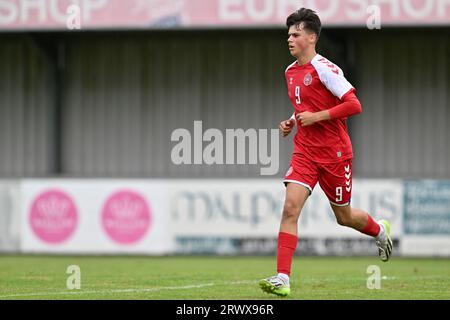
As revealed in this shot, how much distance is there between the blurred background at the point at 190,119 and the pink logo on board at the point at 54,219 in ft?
0.08

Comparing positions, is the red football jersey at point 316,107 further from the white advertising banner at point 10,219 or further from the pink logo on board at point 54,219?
the white advertising banner at point 10,219

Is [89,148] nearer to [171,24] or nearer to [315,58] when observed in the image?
[171,24]

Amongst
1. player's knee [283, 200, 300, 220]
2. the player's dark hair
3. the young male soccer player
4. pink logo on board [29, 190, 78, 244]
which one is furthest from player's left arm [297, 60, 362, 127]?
pink logo on board [29, 190, 78, 244]

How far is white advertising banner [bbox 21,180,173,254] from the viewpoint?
18.2m

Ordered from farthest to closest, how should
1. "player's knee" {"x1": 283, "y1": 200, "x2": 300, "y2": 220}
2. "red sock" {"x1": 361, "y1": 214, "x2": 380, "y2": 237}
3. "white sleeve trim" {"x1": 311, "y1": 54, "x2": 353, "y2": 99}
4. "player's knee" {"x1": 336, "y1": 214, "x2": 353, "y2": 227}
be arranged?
"red sock" {"x1": 361, "y1": 214, "x2": 380, "y2": 237} < "player's knee" {"x1": 336, "y1": 214, "x2": 353, "y2": 227} < "white sleeve trim" {"x1": 311, "y1": 54, "x2": 353, "y2": 99} < "player's knee" {"x1": 283, "y1": 200, "x2": 300, "y2": 220}

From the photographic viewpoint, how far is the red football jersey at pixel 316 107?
9.82m

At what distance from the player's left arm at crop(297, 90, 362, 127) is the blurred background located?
8448 mm

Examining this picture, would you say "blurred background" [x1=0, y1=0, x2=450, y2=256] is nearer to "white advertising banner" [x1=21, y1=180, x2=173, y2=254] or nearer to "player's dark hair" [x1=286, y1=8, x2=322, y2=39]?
"white advertising banner" [x1=21, y1=180, x2=173, y2=254]

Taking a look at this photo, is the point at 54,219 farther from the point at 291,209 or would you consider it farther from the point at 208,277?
the point at 291,209

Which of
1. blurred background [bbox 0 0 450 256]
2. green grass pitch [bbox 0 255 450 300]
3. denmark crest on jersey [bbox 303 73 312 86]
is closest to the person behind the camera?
denmark crest on jersey [bbox 303 73 312 86]

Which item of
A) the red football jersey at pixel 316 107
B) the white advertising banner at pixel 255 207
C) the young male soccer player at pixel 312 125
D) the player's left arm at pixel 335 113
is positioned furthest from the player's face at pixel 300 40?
the white advertising banner at pixel 255 207

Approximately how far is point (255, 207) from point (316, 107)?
8512 millimetres

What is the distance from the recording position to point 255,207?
1825 centimetres
